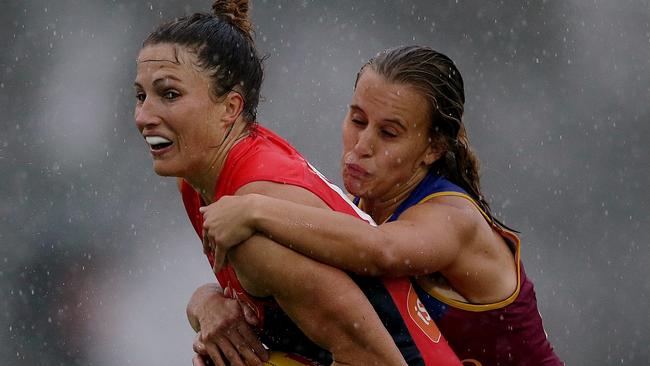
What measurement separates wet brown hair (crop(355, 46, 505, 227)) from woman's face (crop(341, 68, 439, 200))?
4cm

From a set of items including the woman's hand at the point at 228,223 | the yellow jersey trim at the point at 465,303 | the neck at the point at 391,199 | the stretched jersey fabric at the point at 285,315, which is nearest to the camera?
the woman's hand at the point at 228,223

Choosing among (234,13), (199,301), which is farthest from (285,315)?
(234,13)

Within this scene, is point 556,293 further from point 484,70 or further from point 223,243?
point 223,243

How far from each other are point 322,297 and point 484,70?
22.3ft

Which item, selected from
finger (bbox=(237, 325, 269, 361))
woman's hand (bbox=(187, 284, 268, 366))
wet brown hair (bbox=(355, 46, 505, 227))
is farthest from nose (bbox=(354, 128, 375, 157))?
finger (bbox=(237, 325, 269, 361))

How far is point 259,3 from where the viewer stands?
33.9 ft

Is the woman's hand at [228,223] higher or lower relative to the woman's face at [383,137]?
lower

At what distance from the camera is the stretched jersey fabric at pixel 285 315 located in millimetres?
3676

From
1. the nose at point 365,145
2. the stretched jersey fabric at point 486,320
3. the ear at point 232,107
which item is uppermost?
the ear at point 232,107

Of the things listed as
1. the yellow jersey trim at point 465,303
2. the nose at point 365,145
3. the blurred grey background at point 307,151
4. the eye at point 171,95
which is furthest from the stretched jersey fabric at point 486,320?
the blurred grey background at point 307,151

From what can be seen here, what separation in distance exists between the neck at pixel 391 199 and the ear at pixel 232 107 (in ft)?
2.84

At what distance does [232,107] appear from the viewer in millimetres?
3898

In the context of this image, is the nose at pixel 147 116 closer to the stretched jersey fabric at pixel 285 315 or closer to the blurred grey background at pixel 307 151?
the stretched jersey fabric at pixel 285 315

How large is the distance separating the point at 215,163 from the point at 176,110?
218 millimetres
